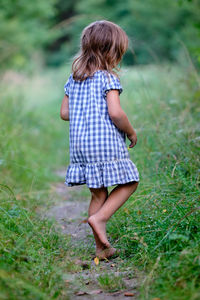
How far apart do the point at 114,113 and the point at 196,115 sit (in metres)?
2.18

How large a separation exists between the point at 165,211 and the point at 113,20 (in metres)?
26.6

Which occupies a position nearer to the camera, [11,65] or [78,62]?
[78,62]

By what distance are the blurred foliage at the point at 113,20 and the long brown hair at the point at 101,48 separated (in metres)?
0.53

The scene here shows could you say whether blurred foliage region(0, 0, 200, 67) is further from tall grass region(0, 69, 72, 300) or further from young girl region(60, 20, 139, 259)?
tall grass region(0, 69, 72, 300)

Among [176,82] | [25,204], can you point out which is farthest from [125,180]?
[176,82]

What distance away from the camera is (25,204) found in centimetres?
312

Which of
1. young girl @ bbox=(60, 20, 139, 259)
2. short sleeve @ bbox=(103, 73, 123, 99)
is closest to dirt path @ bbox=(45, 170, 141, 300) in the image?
young girl @ bbox=(60, 20, 139, 259)

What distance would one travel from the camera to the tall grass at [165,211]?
171 cm

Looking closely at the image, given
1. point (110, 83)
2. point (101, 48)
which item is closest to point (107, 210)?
point (110, 83)

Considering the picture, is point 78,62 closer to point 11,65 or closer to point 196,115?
point 196,115

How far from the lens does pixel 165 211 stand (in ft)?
7.62

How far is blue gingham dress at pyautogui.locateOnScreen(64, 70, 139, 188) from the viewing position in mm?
2240

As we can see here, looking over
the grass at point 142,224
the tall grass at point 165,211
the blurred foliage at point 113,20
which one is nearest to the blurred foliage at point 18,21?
the blurred foliage at point 113,20

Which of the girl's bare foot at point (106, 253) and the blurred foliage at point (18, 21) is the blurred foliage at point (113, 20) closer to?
the blurred foliage at point (18, 21)
